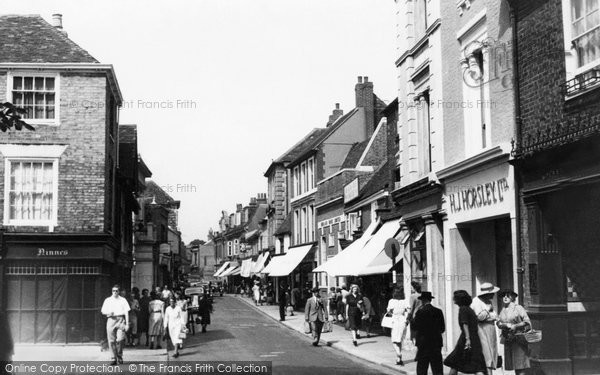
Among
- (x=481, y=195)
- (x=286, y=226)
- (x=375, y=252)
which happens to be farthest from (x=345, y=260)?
(x=286, y=226)

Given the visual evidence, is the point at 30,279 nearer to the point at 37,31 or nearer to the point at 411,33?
the point at 37,31

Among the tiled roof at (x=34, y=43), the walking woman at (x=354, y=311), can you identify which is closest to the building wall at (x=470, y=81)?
the walking woman at (x=354, y=311)

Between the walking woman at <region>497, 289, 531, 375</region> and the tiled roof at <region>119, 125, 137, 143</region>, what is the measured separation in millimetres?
24171

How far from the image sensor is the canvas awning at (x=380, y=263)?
23497 millimetres

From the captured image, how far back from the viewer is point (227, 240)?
107125 mm

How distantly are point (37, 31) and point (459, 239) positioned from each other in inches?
648

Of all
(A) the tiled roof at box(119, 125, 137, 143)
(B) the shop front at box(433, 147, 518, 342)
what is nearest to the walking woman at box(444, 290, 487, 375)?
(B) the shop front at box(433, 147, 518, 342)

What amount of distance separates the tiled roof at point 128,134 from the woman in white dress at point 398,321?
18.1 meters

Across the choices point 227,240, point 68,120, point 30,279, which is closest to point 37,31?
point 68,120

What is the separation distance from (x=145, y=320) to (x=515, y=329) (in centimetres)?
1424

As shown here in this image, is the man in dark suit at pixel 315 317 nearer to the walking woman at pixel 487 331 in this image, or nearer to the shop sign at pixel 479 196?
the shop sign at pixel 479 196

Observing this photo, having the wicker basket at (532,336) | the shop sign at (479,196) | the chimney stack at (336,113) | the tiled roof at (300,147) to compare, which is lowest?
the wicker basket at (532,336)

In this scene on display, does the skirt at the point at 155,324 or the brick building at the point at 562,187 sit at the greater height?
the brick building at the point at 562,187

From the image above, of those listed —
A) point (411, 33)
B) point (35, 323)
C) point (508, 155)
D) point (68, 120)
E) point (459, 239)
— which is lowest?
point (35, 323)
